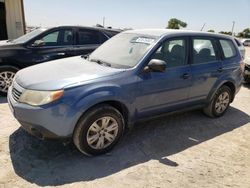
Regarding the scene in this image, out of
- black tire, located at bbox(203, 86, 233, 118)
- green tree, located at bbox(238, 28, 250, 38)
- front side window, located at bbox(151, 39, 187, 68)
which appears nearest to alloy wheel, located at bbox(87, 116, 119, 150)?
front side window, located at bbox(151, 39, 187, 68)

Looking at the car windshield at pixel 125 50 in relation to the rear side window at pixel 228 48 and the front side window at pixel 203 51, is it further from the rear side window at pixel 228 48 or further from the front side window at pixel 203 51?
the rear side window at pixel 228 48

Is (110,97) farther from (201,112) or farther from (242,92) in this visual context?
(242,92)

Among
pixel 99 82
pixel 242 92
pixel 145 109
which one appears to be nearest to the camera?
pixel 99 82

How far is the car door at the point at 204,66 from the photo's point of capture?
462 cm

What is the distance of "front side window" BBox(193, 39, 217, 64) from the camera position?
15.3 feet

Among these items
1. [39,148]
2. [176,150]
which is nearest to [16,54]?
[39,148]

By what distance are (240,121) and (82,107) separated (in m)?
3.45

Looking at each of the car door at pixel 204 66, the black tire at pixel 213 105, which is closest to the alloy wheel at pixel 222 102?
the black tire at pixel 213 105

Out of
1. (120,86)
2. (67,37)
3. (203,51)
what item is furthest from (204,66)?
(67,37)

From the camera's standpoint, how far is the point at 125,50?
427 centimetres

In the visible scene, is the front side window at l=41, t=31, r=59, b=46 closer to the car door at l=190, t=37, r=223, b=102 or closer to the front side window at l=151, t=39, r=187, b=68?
the front side window at l=151, t=39, r=187, b=68

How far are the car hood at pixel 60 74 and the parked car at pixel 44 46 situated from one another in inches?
84.1

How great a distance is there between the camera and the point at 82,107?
330 centimetres

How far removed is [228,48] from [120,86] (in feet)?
9.11
